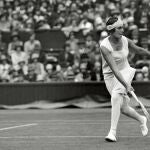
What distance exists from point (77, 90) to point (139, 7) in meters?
4.61

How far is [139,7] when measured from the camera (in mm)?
20859

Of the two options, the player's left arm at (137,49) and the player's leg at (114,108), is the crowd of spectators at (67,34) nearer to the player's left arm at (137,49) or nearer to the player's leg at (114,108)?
the player's left arm at (137,49)

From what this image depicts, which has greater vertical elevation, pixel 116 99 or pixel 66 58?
pixel 116 99

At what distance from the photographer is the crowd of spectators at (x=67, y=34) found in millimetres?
19172

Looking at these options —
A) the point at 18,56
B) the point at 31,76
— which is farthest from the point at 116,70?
the point at 18,56

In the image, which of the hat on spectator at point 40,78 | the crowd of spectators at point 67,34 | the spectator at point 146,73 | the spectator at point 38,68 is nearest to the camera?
the spectator at point 146,73

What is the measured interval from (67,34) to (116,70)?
12.6 m

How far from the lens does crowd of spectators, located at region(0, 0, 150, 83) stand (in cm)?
1917

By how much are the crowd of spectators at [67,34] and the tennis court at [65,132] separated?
129 inches

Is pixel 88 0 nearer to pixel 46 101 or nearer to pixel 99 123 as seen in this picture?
pixel 46 101

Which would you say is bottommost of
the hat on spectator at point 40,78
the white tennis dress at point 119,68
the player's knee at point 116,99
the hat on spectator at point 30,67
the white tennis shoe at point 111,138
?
the hat on spectator at point 40,78

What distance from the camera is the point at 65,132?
10906mm

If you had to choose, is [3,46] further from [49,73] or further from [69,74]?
[69,74]

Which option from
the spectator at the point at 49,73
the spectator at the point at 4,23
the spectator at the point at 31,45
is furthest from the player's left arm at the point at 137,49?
the spectator at the point at 4,23
